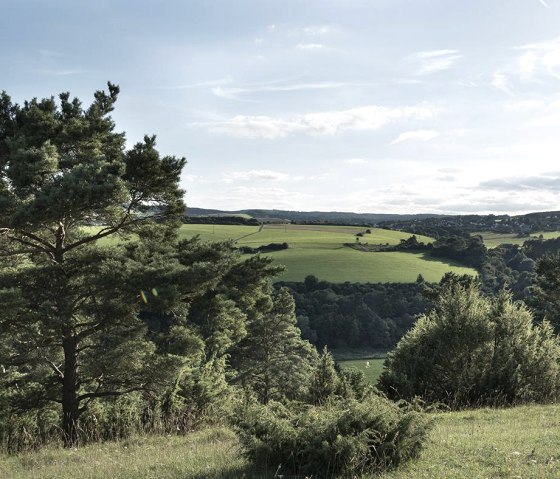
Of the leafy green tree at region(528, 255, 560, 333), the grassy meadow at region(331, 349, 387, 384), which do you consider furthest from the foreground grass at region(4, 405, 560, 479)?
the grassy meadow at region(331, 349, 387, 384)

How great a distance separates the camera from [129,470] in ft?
22.0

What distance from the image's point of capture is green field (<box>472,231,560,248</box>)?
136000 millimetres

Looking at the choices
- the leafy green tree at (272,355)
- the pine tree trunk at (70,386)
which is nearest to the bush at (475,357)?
the pine tree trunk at (70,386)

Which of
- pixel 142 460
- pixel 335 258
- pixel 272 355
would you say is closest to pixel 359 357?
pixel 335 258

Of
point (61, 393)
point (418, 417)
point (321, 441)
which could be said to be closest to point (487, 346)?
point (418, 417)

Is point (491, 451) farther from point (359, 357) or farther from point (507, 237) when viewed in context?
point (507, 237)

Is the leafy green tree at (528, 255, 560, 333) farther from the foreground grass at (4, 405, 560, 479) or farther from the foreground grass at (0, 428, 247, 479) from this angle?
the foreground grass at (0, 428, 247, 479)

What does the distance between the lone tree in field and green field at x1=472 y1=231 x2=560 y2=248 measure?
133951 millimetres

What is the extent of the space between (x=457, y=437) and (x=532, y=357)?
8582mm

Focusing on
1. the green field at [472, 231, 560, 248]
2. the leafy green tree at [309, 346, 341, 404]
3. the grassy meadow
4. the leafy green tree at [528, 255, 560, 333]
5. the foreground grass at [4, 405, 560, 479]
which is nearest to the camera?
the foreground grass at [4, 405, 560, 479]

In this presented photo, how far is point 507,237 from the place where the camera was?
489 feet

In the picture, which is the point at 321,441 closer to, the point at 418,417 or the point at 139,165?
the point at 418,417

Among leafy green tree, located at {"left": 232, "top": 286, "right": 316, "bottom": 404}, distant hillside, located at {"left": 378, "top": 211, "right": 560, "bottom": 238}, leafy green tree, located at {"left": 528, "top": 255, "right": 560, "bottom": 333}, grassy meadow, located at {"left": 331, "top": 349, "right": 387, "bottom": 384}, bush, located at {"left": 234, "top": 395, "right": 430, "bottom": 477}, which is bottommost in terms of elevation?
grassy meadow, located at {"left": 331, "top": 349, "right": 387, "bottom": 384}

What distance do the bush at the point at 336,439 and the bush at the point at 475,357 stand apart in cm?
853
